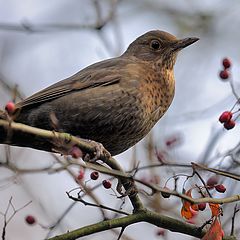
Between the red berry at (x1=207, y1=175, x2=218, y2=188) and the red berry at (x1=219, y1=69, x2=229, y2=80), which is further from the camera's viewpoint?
the red berry at (x1=219, y1=69, x2=229, y2=80)

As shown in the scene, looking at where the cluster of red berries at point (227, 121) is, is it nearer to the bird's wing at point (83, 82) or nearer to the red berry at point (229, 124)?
the red berry at point (229, 124)

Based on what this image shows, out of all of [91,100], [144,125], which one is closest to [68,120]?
[91,100]

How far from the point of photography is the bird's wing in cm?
513

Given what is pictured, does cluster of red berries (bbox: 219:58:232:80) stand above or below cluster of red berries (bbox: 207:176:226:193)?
above

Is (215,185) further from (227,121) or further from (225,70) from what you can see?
(225,70)

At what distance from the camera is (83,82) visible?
536 cm

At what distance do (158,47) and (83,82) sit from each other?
37.5 inches

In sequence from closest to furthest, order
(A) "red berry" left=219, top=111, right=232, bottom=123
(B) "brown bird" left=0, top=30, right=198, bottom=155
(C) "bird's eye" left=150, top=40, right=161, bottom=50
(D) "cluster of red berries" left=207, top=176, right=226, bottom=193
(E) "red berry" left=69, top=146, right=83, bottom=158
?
1. (E) "red berry" left=69, top=146, right=83, bottom=158
2. (D) "cluster of red berries" left=207, top=176, right=226, bottom=193
3. (A) "red berry" left=219, top=111, right=232, bottom=123
4. (B) "brown bird" left=0, top=30, right=198, bottom=155
5. (C) "bird's eye" left=150, top=40, right=161, bottom=50

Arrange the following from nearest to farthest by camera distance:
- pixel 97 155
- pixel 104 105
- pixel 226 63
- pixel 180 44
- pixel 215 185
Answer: pixel 215 185
pixel 97 155
pixel 226 63
pixel 104 105
pixel 180 44

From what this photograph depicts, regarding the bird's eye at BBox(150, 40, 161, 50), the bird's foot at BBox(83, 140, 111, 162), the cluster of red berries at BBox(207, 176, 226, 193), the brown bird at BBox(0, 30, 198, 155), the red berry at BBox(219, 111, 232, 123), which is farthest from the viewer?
the bird's eye at BBox(150, 40, 161, 50)

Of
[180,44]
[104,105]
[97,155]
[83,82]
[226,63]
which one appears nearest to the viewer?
[97,155]

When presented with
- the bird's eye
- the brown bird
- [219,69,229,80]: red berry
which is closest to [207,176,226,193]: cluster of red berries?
[219,69,229,80]: red berry

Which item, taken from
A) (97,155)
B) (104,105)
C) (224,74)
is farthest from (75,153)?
(224,74)

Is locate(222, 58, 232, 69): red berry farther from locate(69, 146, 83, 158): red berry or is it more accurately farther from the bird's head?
locate(69, 146, 83, 158): red berry
